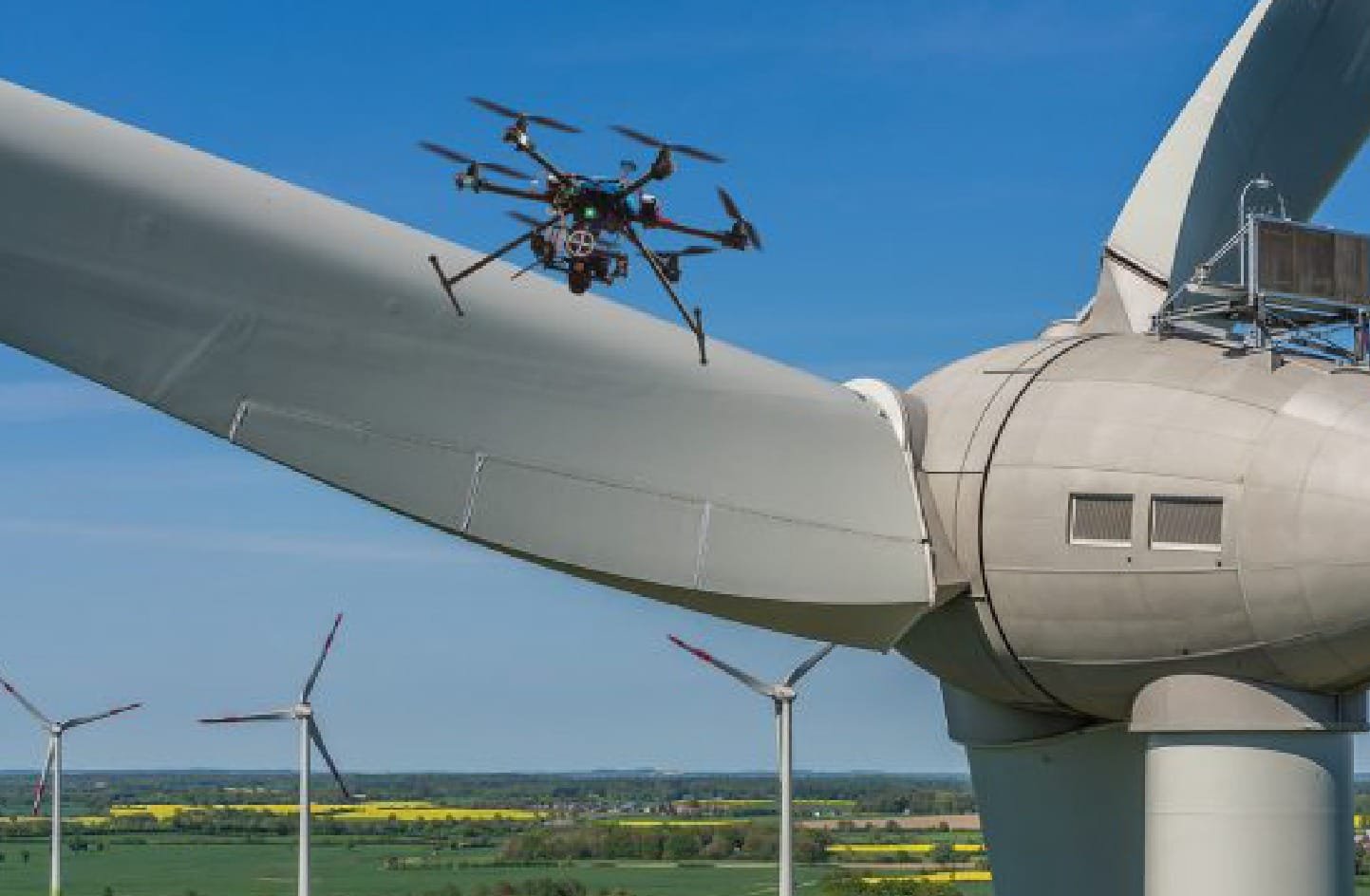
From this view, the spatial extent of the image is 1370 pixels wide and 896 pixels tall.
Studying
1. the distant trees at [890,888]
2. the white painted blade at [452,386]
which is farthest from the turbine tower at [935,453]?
the distant trees at [890,888]

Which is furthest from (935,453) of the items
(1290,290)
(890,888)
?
(890,888)

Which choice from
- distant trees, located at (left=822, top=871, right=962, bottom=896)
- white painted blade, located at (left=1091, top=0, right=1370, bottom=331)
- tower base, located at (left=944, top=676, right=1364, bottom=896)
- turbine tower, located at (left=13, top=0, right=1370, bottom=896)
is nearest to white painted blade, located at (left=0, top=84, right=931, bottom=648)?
turbine tower, located at (left=13, top=0, right=1370, bottom=896)

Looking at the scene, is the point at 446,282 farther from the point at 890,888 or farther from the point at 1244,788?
the point at 890,888

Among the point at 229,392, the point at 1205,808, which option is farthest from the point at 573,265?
the point at 1205,808

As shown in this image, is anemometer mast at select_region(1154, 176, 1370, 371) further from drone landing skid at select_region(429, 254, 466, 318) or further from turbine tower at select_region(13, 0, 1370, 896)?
drone landing skid at select_region(429, 254, 466, 318)

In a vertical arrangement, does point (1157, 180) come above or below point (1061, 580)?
above

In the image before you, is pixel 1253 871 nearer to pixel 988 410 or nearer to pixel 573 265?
pixel 988 410
